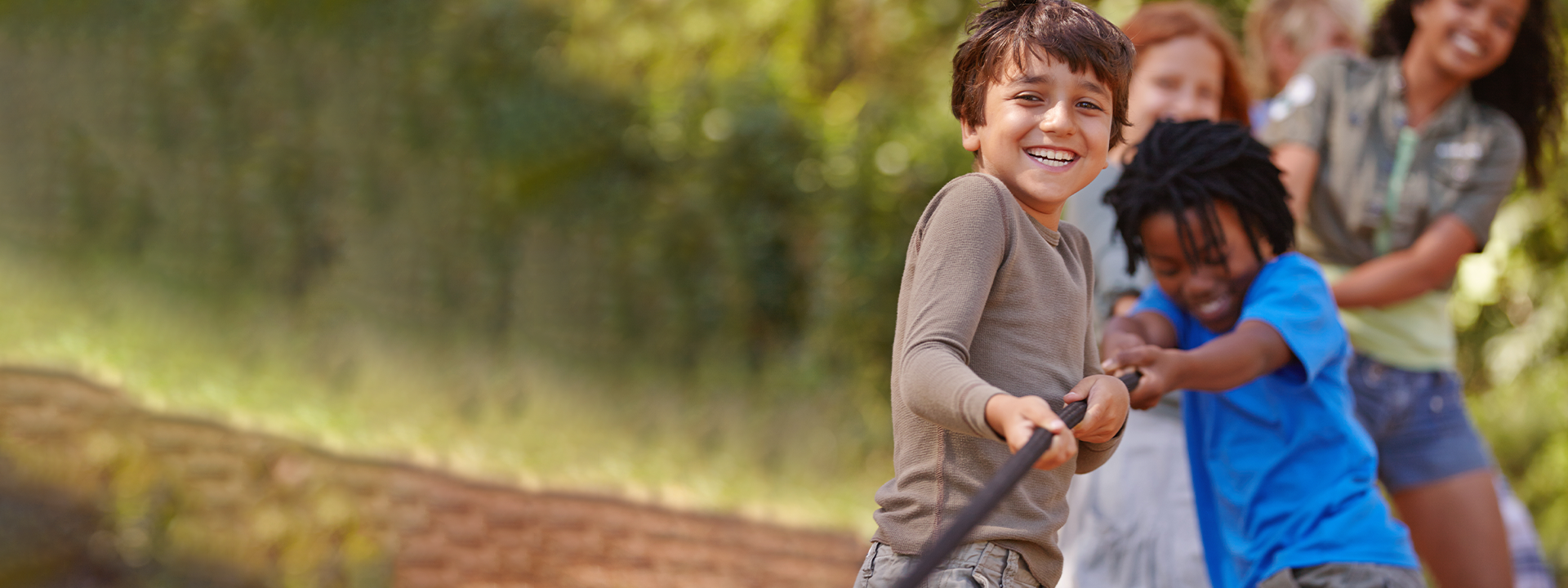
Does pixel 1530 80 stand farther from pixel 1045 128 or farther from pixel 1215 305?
pixel 1045 128

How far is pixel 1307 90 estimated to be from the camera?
111 inches

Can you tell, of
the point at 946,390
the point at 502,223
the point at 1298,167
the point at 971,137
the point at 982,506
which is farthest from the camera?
the point at 502,223

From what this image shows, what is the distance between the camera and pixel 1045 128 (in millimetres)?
1582

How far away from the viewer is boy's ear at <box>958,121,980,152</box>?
5.50ft

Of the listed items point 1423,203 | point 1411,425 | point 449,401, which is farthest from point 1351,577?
point 449,401

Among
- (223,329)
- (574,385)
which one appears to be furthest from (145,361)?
(574,385)

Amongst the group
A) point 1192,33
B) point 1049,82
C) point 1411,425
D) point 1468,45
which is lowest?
point 1411,425

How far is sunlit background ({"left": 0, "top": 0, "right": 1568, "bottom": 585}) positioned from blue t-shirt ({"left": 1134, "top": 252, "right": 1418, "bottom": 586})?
337 centimetres

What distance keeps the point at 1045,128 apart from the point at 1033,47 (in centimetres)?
10

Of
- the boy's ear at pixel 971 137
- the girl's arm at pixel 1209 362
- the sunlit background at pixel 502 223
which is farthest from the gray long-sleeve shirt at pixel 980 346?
the sunlit background at pixel 502 223

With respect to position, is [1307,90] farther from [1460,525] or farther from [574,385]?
[574,385]

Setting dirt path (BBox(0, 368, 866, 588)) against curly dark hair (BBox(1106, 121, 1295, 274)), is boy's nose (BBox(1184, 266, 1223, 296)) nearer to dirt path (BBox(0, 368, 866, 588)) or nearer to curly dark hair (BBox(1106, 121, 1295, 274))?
curly dark hair (BBox(1106, 121, 1295, 274))

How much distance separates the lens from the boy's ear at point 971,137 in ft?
5.50

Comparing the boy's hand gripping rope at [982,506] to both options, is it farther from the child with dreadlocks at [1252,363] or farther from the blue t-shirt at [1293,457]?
the blue t-shirt at [1293,457]
